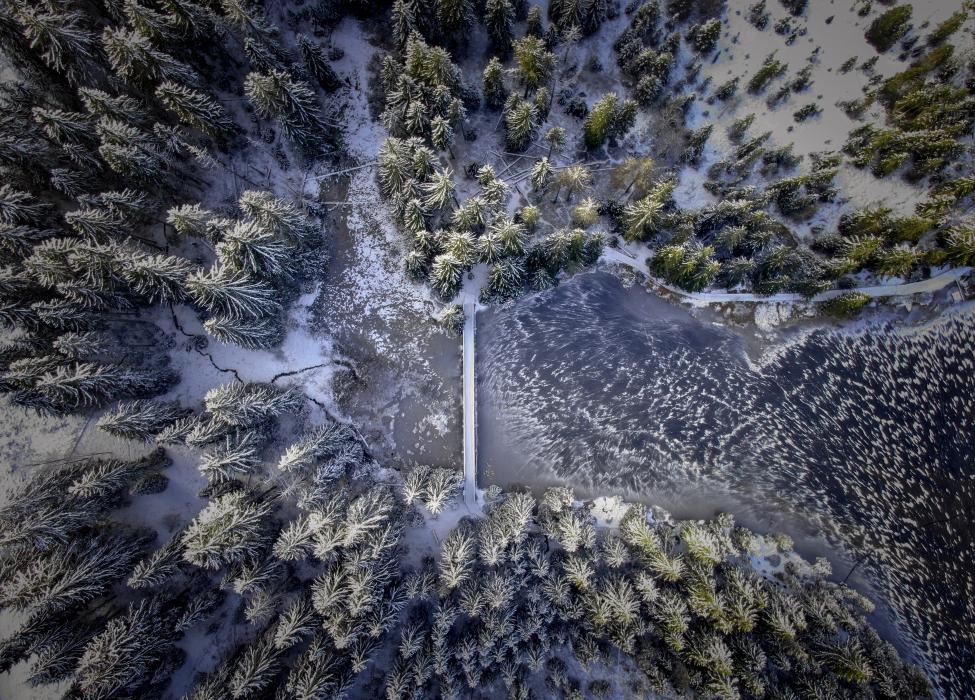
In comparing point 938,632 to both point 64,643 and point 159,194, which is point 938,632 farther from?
point 159,194

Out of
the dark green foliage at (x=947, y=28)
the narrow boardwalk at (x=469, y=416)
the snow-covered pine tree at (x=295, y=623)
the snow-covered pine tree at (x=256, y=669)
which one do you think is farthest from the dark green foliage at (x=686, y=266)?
the snow-covered pine tree at (x=256, y=669)

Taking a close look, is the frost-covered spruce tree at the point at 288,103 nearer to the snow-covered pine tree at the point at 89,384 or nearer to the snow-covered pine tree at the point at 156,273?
the snow-covered pine tree at the point at 156,273

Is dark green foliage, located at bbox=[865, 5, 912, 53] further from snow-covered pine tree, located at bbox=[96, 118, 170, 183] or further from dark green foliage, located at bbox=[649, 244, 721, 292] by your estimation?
snow-covered pine tree, located at bbox=[96, 118, 170, 183]

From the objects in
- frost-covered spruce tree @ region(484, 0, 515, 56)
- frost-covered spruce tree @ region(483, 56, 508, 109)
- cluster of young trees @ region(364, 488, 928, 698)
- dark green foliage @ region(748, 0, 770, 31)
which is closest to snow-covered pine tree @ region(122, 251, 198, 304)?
cluster of young trees @ region(364, 488, 928, 698)

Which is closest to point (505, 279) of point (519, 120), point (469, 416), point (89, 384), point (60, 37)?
point (469, 416)

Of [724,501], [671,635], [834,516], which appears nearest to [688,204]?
[724,501]

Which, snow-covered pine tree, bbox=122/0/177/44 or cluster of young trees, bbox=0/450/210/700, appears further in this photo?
snow-covered pine tree, bbox=122/0/177/44
